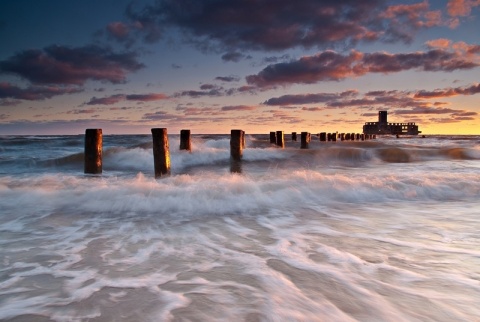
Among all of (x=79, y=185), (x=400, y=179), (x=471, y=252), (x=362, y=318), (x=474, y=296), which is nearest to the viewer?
(x=362, y=318)

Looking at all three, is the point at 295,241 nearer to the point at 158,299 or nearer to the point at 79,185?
the point at 158,299

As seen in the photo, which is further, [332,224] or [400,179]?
[400,179]

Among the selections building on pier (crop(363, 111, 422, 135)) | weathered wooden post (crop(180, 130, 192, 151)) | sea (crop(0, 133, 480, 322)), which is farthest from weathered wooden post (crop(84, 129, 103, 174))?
building on pier (crop(363, 111, 422, 135))

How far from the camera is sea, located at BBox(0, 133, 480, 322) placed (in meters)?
2.33

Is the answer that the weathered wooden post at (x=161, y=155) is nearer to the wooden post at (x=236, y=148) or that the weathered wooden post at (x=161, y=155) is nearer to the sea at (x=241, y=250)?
the sea at (x=241, y=250)

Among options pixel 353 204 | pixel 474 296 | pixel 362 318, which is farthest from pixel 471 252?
pixel 353 204

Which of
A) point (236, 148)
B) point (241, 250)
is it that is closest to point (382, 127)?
point (236, 148)

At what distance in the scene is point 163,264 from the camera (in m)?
3.12

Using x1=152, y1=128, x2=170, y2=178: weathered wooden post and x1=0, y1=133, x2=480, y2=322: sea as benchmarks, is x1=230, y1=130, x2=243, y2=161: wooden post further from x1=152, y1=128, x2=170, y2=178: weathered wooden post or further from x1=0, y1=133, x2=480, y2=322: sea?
x1=0, y1=133, x2=480, y2=322: sea

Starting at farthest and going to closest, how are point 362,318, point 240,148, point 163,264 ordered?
point 240,148
point 163,264
point 362,318

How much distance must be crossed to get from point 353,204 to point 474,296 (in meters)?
3.62

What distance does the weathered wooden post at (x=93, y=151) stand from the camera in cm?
917

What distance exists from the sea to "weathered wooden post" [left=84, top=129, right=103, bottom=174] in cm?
218

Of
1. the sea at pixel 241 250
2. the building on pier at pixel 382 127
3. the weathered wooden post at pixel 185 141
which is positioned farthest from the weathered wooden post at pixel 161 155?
the building on pier at pixel 382 127
